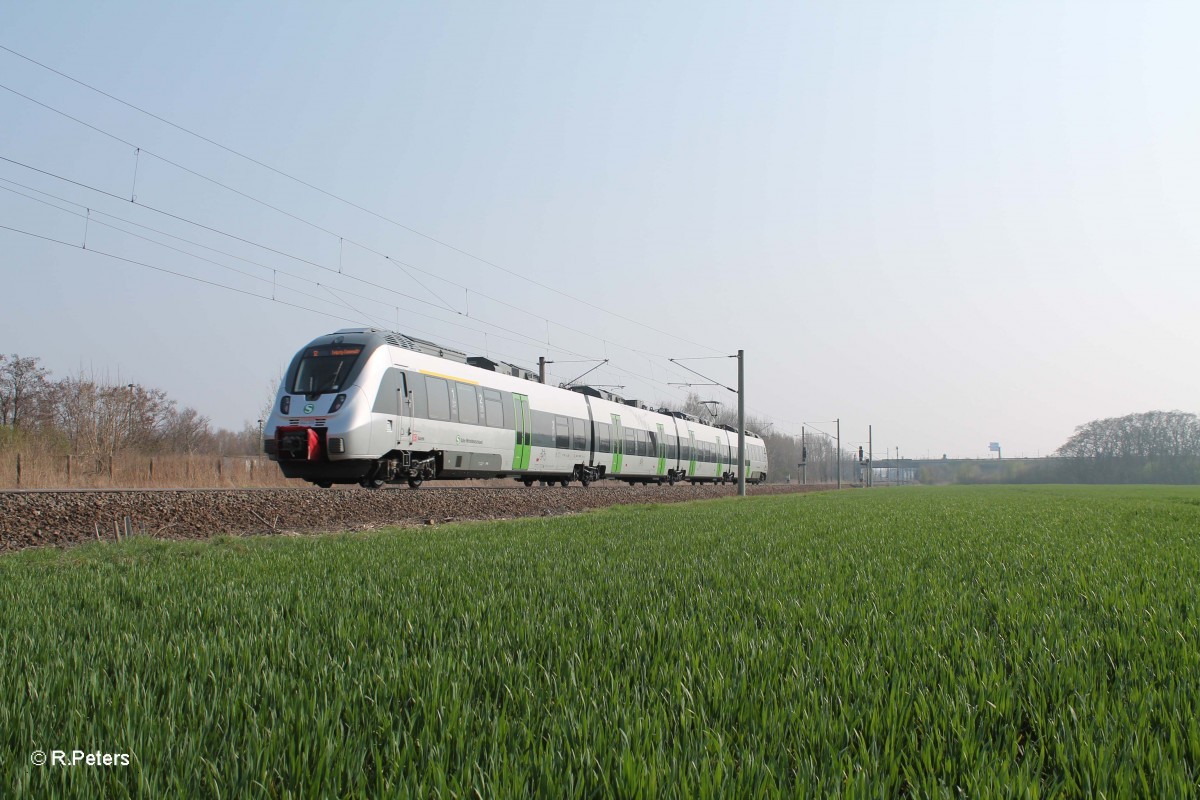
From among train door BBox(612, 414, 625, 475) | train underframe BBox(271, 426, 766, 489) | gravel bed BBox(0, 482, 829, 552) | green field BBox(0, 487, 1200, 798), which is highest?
train door BBox(612, 414, 625, 475)

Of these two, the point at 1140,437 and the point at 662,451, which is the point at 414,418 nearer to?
the point at 662,451

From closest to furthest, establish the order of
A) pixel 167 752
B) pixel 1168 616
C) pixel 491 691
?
pixel 167 752 < pixel 491 691 < pixel 1168 616

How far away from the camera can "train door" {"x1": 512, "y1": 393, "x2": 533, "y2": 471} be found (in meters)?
25.0

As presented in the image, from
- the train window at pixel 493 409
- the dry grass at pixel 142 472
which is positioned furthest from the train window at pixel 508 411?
the dry grass at pixel 142 472

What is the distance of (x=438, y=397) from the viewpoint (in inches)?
816

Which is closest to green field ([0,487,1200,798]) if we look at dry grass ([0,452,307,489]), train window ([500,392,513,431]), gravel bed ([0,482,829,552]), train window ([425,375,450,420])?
gravel bed ([0,482,829,552])

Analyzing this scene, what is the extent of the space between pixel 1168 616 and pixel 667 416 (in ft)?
124

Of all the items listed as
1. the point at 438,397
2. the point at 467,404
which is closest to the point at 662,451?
the point at 467,404

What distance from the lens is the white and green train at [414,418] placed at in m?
17.8

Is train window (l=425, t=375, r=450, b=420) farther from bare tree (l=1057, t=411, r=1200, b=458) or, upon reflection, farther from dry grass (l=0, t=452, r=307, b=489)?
bare tree (l=1057, t=411, r=1200, b=458)

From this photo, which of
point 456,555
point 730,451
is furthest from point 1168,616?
point 730,451

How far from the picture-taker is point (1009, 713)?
243cm

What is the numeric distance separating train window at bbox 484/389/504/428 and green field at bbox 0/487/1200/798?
17.3m

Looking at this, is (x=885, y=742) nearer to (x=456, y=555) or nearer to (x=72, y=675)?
(x=72, y=675)
